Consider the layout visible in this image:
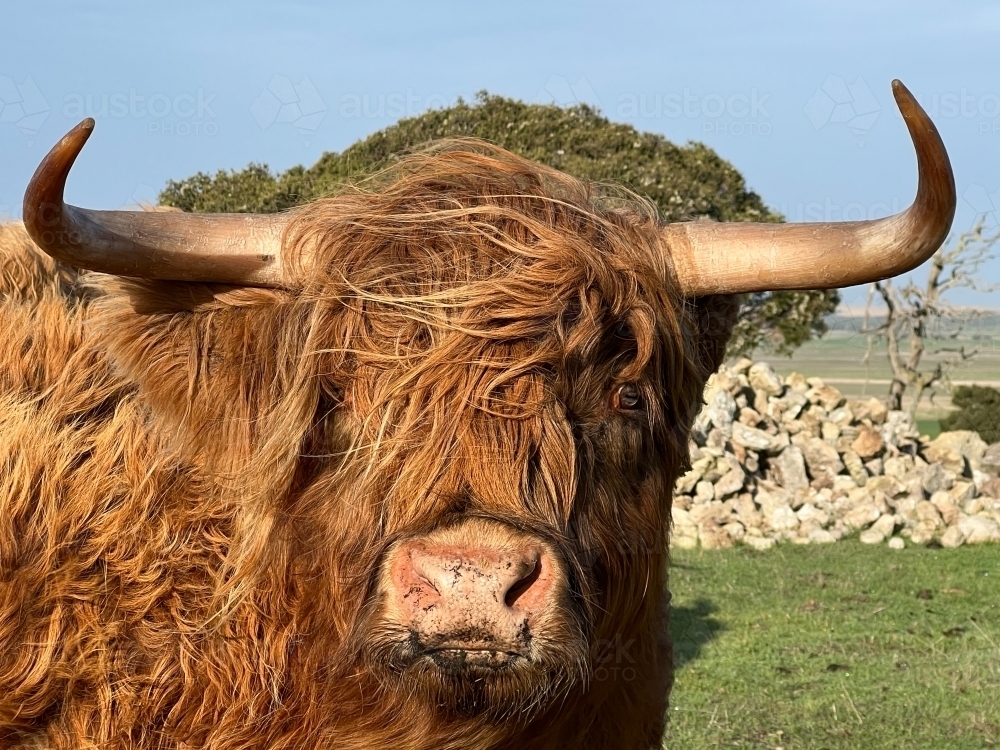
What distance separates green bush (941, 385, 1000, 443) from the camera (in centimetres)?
2288

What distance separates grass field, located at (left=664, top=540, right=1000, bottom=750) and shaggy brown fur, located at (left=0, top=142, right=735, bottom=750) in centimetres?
339

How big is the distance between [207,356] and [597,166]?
16.4 m

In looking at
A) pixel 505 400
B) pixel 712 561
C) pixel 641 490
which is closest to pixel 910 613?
pixel 712 561

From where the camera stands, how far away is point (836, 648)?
769 centimetres

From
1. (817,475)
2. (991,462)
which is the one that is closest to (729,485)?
(817,475)

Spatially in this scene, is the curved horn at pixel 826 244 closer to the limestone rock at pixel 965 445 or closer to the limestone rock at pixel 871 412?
the limestone rock at pixel 871 412

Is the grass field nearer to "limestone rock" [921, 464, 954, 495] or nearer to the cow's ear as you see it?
"limestone rock" [921, 464, 954, 495]

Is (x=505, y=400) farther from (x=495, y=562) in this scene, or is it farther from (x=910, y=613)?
(x=910, y=613)

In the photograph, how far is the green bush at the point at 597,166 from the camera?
18.6 m

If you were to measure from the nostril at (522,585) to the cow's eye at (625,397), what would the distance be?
25.0 inches

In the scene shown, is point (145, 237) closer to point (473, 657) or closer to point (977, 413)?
point (473, 657)

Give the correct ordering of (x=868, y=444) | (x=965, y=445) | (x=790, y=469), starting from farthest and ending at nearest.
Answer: (x=965, y=445) < (x=868, y=444) < (x=790, y=469)

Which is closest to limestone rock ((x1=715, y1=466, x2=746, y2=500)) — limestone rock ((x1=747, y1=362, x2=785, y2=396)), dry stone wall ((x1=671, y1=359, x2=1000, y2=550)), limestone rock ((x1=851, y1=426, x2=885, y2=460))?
dry stone wall ((x1=671, y1=359, x2=1000, y2=550))

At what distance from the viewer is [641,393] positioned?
2.85 m
